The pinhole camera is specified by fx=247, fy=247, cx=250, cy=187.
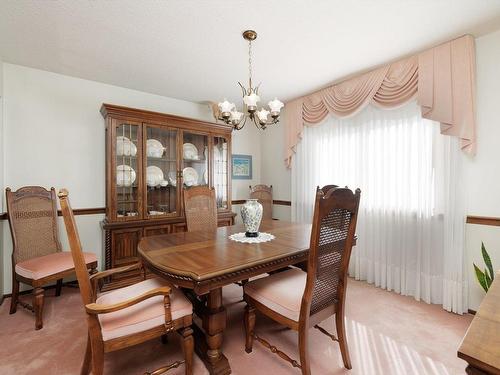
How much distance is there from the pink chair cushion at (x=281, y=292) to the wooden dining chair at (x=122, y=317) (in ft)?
1.48

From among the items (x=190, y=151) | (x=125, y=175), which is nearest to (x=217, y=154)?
(x=190, y=151)

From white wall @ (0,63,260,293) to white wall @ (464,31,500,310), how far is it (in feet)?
12.0

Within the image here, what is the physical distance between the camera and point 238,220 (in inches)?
163

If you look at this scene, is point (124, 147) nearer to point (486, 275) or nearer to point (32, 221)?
point (32, 221)

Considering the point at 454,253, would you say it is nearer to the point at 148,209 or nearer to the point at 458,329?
the point at 458,329

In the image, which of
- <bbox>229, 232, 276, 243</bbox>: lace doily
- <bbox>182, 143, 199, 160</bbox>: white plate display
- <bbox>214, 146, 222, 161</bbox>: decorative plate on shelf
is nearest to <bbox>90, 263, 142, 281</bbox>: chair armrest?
<bbox>229, 232, 276, 243</bbox>: lace doily

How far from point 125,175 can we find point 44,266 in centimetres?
116

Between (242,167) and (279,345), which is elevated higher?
(242,167)

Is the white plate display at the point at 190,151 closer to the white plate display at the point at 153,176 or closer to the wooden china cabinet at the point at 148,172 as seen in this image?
the wooden china cabinet at the point at 148,172

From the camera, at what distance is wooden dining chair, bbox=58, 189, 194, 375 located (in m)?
1.19

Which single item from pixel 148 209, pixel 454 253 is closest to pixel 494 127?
pixel 454 253

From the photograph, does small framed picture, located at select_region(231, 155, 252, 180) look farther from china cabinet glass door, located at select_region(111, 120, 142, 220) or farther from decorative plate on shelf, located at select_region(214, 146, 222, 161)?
china cabinet glass door, located at select_region(111, 120, 142, 220)

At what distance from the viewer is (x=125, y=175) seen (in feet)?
9.43

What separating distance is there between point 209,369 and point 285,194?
2882mm
